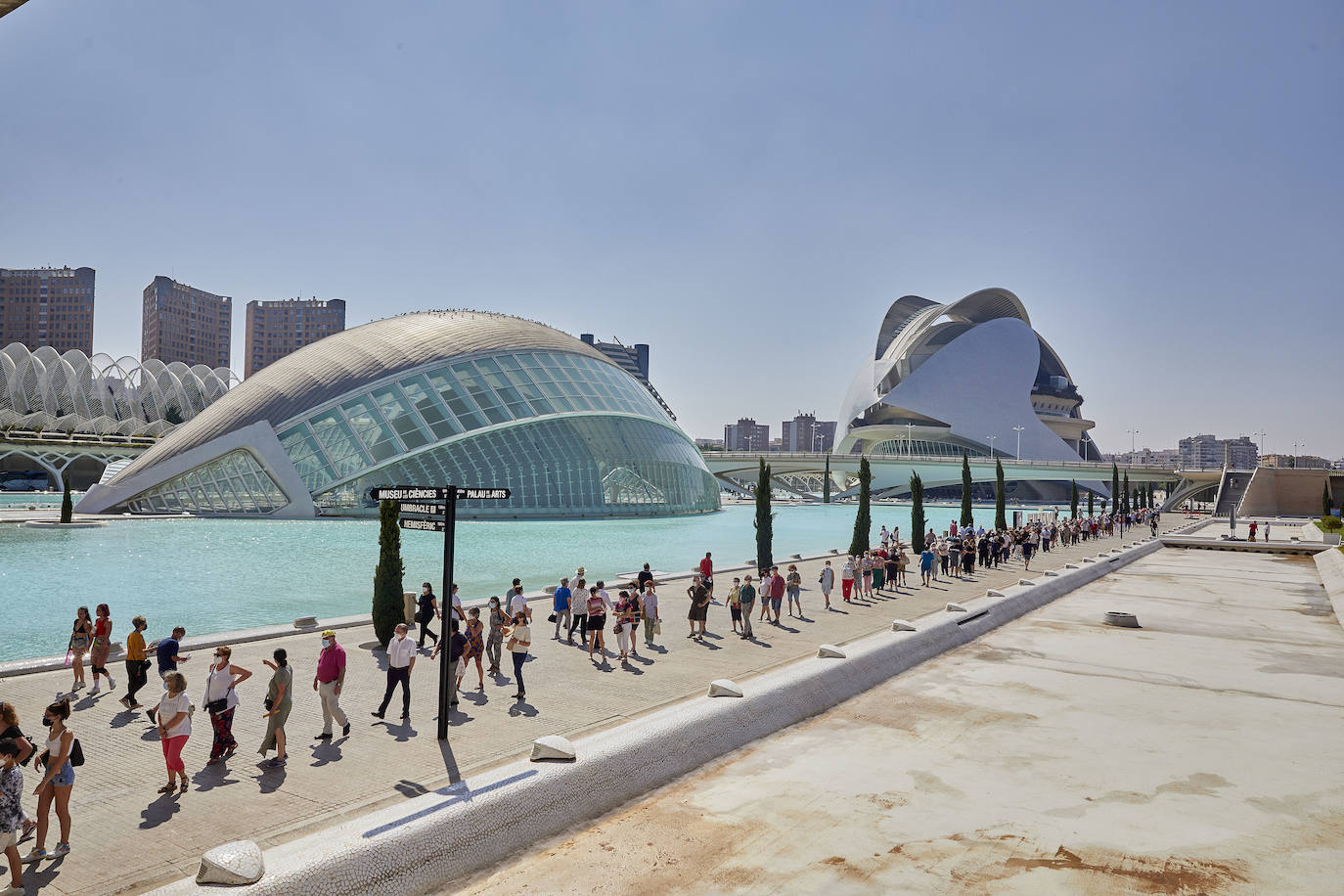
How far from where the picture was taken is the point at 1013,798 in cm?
861

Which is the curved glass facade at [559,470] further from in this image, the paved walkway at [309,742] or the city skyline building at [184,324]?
the city skyline building at [184,324]

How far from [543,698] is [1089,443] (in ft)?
506

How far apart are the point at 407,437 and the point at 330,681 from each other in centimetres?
3622

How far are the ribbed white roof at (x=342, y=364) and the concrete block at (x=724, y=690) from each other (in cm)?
3968

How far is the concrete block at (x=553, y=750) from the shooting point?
8.53 metres

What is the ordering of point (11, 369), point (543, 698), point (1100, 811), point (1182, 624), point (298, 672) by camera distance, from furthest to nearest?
point (11, 369), point (1182, 624), point (298, 672), point (543, 698), point (1100, 811)

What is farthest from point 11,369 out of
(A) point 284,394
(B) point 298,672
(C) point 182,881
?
(C) point 182,881

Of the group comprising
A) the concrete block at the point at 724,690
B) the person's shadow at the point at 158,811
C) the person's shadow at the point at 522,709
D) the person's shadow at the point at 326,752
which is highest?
the concrete block at the point at 724,690

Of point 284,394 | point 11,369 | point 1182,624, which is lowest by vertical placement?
point 1182,624

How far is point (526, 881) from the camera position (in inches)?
271

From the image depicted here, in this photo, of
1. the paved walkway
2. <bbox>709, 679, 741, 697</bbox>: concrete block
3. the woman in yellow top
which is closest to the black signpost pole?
the paved walkway

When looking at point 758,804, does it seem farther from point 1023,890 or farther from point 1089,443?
point 1089,443

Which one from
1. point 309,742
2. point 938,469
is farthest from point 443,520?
point 938,469

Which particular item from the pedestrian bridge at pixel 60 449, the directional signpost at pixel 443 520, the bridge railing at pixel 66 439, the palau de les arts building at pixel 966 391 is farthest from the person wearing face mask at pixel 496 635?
the palau de les arts building at pixel 966 391
